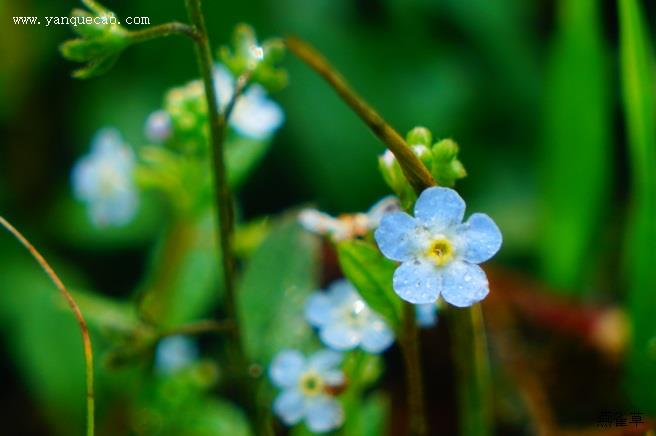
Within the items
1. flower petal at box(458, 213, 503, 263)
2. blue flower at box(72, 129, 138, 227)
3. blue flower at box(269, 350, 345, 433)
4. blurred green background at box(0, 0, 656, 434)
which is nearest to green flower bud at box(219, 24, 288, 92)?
flower petal at box(458, 213, 503, 263)

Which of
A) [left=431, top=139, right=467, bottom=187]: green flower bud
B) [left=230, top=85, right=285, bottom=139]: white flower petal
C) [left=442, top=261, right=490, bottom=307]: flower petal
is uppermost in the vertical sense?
[left=230, top=85, right=285, bottom=139]: white flower petal

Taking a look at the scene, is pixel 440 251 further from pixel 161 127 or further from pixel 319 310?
pixel 161 127

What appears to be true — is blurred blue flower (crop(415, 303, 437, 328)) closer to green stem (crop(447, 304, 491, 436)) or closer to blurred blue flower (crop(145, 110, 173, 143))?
green stem (crop(447, 304, 491, 436))

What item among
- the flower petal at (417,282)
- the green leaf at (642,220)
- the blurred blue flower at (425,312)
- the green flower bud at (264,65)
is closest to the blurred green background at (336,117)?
the green leaf at (642,220)

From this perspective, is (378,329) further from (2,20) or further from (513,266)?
(2,20)

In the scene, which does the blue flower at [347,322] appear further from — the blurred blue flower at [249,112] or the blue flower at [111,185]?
the blue flower at [111,185]
